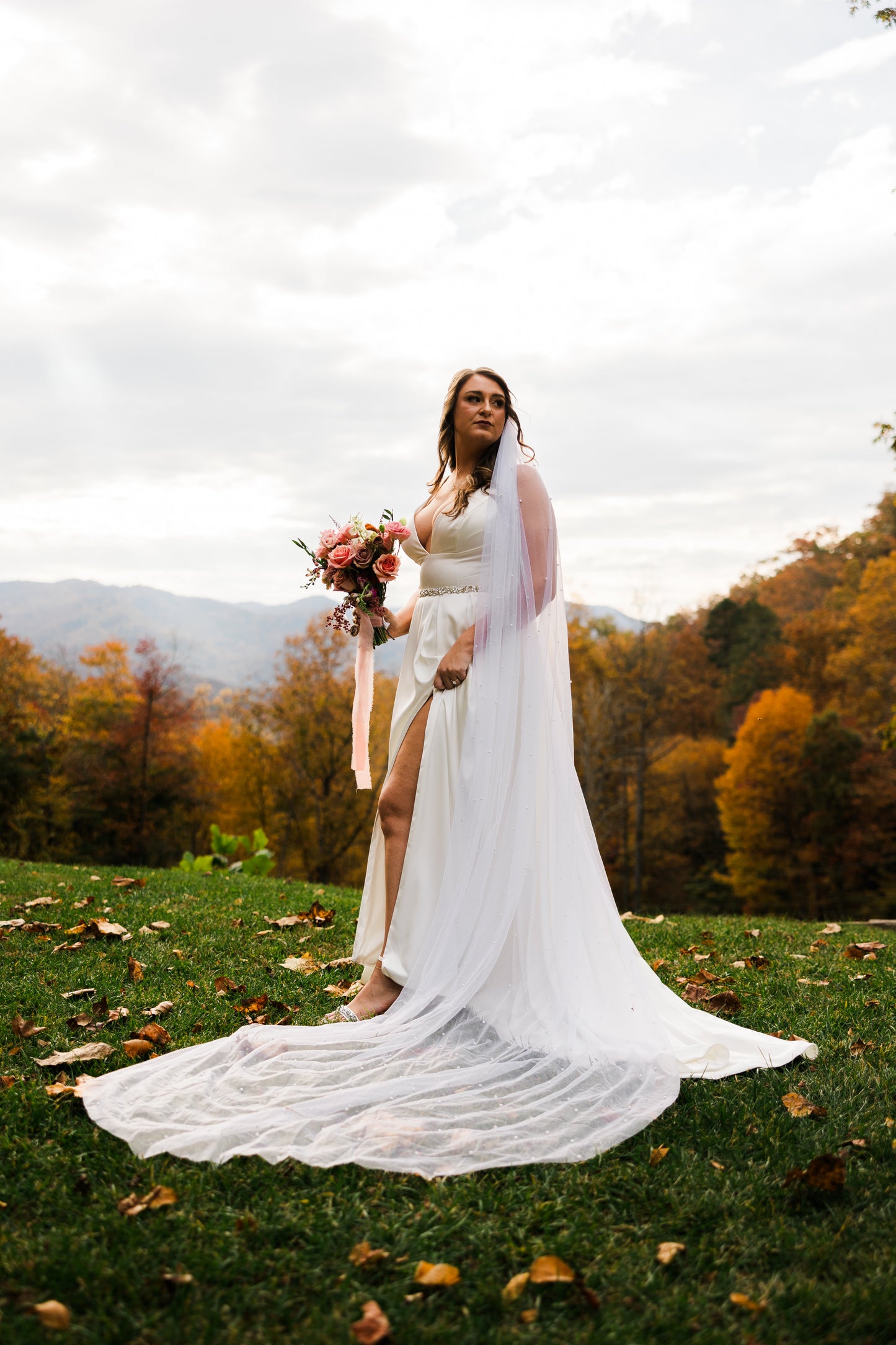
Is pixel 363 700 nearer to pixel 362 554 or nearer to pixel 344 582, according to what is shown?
pixel 344 582

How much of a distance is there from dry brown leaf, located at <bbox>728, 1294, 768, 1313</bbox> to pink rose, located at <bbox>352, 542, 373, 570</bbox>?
3475mm

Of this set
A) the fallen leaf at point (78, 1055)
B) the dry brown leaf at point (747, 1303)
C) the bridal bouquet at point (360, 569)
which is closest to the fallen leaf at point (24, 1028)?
the fallen leaf at point (78, 1055)

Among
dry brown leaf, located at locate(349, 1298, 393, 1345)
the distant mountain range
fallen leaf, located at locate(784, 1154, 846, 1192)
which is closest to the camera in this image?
dry brown leaf, located at locate(349, 1298, 393, 1345)

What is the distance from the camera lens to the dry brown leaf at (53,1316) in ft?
6.30

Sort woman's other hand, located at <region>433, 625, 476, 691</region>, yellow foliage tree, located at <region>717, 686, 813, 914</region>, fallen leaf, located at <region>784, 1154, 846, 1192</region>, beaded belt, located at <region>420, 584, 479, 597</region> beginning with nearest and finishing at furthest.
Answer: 1. fallen leaf, located at <region>784, 1154, 846, 1192</region>
2. woman's other hand, located at <region>433, 625, 476, 691</region>
3. beaded belt, located at <region>420, 584, 479, 597</region>
4. yellow foliage tree, located at <region>717, 686, 813, 914</region>

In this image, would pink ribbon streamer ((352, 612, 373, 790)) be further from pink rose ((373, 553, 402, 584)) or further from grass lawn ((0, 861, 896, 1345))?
grass lawn ((0, 861, 896, 1345))

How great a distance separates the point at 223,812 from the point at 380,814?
36830 millimetres

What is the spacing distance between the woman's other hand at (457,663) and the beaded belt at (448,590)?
0.20m

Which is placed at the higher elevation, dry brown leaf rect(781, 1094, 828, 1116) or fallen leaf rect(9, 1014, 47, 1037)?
dry brown leaf rect(781, 1094, 828, 1116)

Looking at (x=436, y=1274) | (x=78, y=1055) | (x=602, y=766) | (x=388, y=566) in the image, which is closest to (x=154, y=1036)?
(x=78, y=1055)

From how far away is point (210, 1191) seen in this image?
246 cm

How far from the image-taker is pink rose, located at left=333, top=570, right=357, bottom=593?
4.79 metres

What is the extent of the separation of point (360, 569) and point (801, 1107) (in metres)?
3.07

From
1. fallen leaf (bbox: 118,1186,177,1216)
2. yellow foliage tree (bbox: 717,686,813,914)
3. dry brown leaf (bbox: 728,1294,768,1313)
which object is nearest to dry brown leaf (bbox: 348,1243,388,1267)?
fallen leaf (bbox: 118,1186,177,1216)
